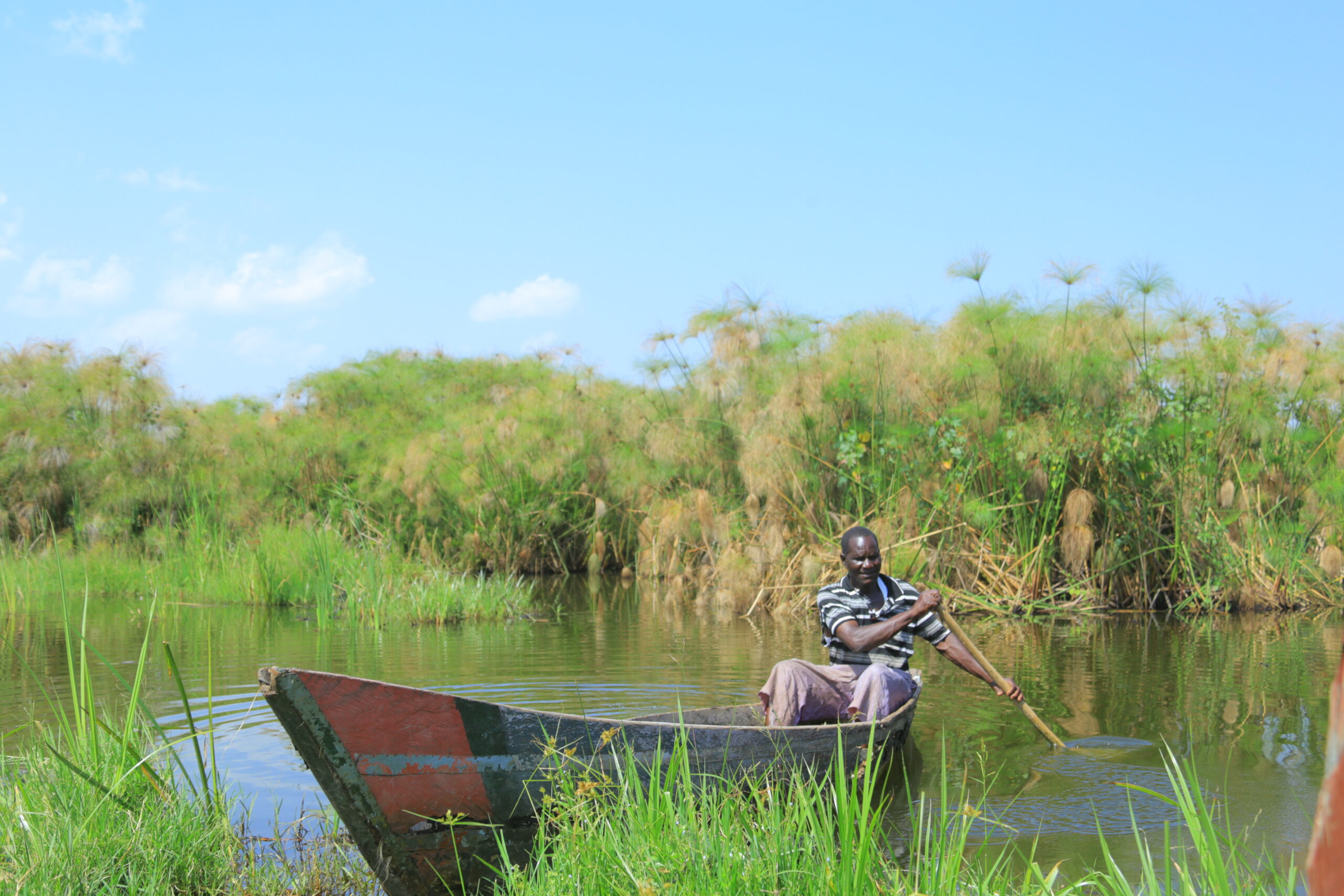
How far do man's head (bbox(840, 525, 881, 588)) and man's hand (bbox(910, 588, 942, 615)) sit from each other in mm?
310

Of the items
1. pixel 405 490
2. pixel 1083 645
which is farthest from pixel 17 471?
pixel 1083 645

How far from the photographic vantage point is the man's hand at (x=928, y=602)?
17.7 ft

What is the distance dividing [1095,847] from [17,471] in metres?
19.8

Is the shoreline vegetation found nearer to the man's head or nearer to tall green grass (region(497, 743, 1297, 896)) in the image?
the man's head

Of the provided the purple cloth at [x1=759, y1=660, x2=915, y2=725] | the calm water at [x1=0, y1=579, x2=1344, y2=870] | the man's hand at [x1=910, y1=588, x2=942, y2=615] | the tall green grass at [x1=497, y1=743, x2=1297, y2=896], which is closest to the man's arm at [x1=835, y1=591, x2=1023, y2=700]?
the man's hand at [x1=910, y1=588, x2=942, y2=615]

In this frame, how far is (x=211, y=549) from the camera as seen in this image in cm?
1363

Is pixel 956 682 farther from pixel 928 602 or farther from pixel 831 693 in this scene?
pixel 928 602

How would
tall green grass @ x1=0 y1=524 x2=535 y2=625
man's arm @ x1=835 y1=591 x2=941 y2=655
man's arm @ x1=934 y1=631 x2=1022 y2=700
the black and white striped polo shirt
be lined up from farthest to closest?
1. tall green grass @ x1=0 y1=524 x2=535 y2=625
2. the black and white striped polo shirt
3. man's arm @ x1=934 y1=631 x2=1022 y2=700
4. man's arm @ x1=835 y1=591 x2=941 y2=655

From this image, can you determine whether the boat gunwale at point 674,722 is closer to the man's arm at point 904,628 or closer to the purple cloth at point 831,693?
the purple cloth at point 831,693

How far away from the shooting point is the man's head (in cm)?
573

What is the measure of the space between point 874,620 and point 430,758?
2.75 meters

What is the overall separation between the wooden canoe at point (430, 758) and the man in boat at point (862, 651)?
3.96ft

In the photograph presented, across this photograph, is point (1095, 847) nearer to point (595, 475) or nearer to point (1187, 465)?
point (1187, 465)

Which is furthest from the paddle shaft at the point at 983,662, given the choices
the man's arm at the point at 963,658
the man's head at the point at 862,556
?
the man's head at the point at 862,556
